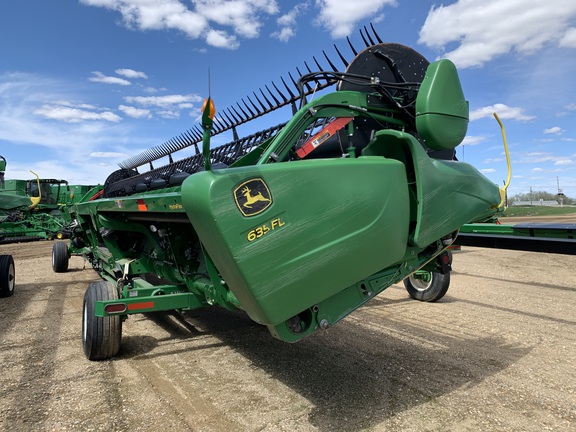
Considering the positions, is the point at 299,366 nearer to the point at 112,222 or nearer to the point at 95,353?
the point at 95,353

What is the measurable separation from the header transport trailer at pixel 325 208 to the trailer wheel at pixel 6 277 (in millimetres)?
3060

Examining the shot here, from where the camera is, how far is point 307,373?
11.2 ft

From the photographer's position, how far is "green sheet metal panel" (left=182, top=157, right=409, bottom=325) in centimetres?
202

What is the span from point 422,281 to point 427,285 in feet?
0.41

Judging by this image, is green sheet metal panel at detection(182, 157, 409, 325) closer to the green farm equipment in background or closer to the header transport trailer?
the header transport trailer

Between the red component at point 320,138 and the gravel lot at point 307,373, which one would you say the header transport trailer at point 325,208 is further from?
the gravel lot at point 307,373

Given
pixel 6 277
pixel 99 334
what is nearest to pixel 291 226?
pixel 99 334

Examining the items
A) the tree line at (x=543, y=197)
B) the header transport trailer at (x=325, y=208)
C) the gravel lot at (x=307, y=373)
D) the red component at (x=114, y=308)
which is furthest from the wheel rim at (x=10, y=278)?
the tree line at (x=543, y=197)

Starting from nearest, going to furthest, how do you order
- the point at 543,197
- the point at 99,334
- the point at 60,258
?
the point at 99,334, the point at 60,258, the point at 543,197

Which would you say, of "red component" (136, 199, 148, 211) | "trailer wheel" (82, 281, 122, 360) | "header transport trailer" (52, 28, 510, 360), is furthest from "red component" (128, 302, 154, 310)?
"red component" (136, 199, 148, 211)

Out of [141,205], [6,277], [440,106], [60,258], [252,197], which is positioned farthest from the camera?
[60,258]

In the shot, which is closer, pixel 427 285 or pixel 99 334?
pixel 99 334

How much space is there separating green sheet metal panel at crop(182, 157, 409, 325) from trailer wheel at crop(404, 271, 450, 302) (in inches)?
136

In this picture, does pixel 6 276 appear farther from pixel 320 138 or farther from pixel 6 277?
pixel 320 138
